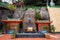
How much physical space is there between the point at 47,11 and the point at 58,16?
60.5 inches

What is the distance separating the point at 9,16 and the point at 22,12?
1.57 meters

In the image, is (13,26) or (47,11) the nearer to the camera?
(13,26)

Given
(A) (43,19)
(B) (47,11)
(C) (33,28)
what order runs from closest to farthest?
(C) (33,28) < (A) (43,19) < (B) (47,11)

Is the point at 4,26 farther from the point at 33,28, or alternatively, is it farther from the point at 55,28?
the point at 55,28

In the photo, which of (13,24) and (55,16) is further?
(55,16)

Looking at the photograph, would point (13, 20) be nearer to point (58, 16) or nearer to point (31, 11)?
point (31, 11)

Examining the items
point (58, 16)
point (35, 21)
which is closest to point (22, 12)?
point (35, 21)

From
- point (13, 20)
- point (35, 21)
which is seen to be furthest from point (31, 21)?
point (13, 20)

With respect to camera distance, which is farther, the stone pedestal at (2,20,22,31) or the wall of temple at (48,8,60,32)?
the wall of temple at (48,8,60,32)

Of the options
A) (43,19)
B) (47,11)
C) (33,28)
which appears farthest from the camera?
(47,11)

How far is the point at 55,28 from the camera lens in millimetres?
19797

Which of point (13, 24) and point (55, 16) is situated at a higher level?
point (55, 16)

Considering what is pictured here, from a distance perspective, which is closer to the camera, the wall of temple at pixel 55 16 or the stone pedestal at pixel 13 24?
the stone pedestal at pixel 13 24

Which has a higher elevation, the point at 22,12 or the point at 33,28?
the point at 22,12
